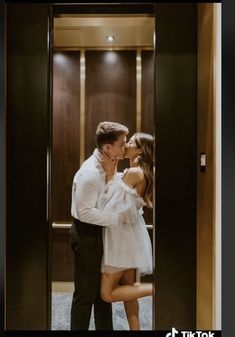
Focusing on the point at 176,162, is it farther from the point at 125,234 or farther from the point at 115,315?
the point at 115,315

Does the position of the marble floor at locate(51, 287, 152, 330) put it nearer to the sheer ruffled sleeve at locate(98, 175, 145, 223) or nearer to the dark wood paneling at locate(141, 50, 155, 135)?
the sheer ruffled sleeve at locate(98, 175, 145, 223)

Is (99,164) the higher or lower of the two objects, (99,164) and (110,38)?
the lower

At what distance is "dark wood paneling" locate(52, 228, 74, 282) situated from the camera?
3.45m

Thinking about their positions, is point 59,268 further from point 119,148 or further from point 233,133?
point 233,133

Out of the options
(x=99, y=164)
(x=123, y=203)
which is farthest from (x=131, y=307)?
(x=99, y=164)

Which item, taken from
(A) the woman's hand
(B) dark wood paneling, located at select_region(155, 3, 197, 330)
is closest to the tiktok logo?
Answer: (B) dark wood paneling, located at select_region(155, 3, 197, 330)

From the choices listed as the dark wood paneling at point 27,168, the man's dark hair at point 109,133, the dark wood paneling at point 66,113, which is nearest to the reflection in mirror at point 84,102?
the dark wood paneling at point 66,113

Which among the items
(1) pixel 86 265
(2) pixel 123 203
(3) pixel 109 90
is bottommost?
(1) pixel 86 265

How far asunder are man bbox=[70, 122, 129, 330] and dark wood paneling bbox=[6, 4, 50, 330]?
31 cm

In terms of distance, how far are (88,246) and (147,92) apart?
157 cm

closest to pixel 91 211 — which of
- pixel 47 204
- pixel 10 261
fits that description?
pixel 47 204

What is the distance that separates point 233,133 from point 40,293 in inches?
60.1

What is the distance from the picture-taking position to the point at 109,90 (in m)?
3.55

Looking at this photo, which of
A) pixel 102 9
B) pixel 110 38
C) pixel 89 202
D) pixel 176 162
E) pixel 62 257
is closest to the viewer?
pixel 176 162
